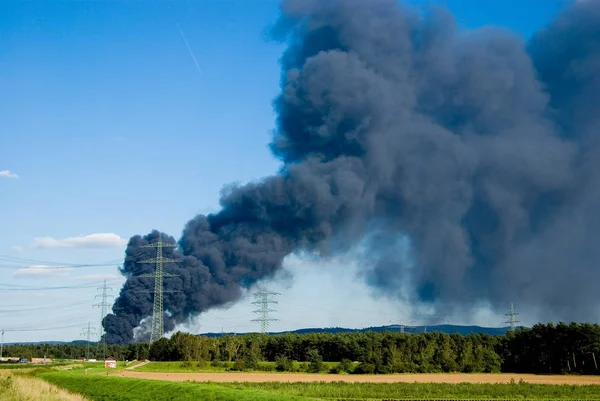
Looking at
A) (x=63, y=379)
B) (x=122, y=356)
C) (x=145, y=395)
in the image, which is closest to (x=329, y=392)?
(x=145, y=395)

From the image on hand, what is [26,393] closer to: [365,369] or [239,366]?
[239,366]

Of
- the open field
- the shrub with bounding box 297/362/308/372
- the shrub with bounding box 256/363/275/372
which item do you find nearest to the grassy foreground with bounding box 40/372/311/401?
the open field

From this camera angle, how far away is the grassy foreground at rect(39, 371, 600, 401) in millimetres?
44656

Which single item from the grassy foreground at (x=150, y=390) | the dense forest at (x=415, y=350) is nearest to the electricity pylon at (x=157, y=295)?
the dense forest at (x=415, y=350)

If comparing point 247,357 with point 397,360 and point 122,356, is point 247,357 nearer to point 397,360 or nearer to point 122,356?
point 397,360

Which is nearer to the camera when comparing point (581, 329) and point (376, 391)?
point (376, 391)

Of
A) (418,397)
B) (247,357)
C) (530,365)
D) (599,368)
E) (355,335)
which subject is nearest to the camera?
(418,397)

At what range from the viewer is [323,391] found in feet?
189

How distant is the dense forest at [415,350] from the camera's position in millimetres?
96219

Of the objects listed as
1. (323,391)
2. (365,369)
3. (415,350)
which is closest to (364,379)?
(365,369)

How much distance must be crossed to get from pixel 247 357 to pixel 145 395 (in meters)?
71.4

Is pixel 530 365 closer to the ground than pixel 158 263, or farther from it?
closer to the ground

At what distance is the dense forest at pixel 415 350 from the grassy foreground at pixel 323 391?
34.5 metres

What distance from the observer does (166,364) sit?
107750 mm
